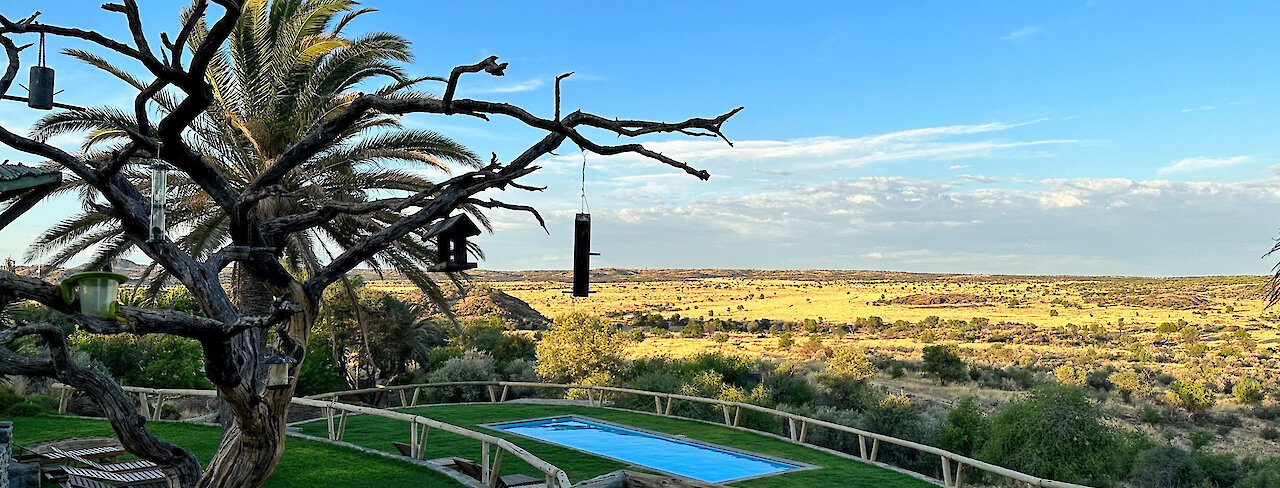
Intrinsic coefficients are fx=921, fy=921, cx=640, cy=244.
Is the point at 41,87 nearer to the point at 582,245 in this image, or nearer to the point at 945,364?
the point at 582,245

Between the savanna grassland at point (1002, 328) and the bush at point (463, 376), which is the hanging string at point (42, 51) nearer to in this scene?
the savanna grassland at point (1002, 328)

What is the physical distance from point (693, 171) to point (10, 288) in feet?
17.8

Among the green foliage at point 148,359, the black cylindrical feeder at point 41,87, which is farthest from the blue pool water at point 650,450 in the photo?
the green foliage at point 148,359

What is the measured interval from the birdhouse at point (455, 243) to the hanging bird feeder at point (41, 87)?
11.6 ft

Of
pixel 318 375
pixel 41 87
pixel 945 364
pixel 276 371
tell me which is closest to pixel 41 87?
pixel 41 87

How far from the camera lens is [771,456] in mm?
14281

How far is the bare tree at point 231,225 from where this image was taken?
6824 millimetres

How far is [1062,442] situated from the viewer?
730 inches

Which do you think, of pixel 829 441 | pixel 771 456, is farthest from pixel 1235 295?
pixel 771 456

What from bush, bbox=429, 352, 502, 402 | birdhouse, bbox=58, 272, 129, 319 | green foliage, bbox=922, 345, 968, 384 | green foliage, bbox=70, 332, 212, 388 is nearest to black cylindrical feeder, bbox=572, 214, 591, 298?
birdhouse, bbox=58, 272, 129, 319

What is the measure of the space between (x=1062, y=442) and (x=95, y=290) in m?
17.7

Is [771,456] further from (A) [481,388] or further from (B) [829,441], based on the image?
(A) [481,388]

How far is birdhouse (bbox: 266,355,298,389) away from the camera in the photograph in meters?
8.22

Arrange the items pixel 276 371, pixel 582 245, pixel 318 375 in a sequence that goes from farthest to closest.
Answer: pixel 318 375 < pixel 582 245 < pixel 276 371
